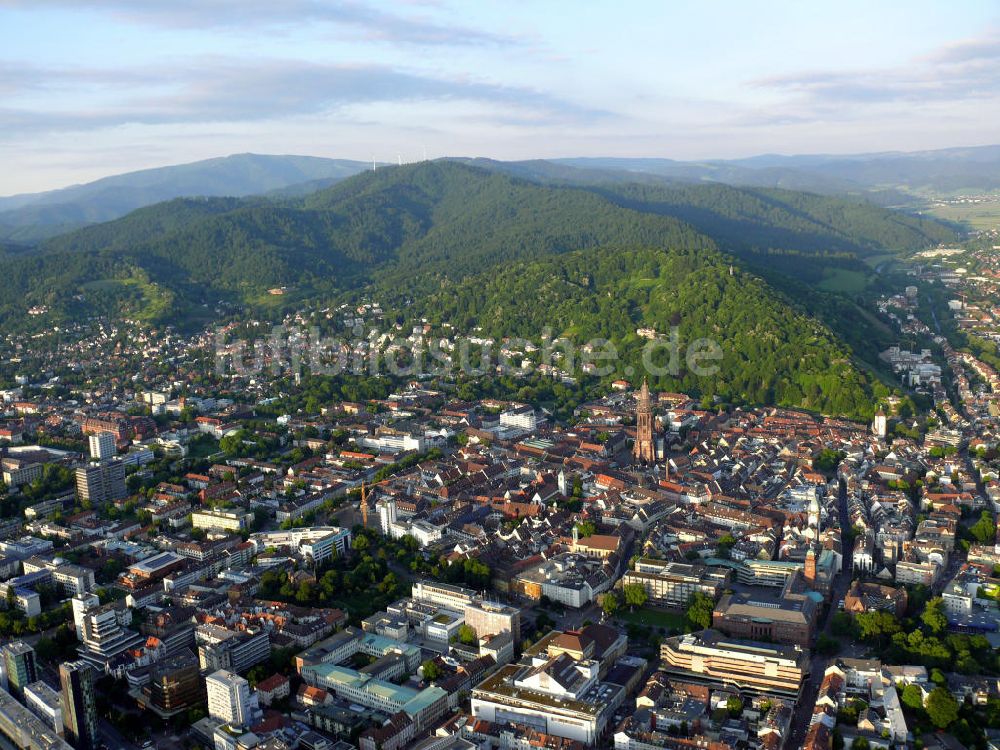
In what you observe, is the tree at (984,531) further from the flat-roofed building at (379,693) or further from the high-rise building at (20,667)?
the high-rise building at (20,667)

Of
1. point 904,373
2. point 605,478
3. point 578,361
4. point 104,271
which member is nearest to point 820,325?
point 904,373

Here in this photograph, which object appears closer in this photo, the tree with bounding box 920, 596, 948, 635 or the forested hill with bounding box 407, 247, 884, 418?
the tree with bounding box 920, 596, 948, 635

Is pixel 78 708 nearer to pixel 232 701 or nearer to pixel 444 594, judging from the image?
pixel 232 701

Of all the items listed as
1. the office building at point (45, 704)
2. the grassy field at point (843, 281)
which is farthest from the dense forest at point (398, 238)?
the office building at point (45, 704)

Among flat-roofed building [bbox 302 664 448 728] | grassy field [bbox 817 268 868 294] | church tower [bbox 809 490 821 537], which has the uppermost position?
grassy field [bbox 817 268 868 294]

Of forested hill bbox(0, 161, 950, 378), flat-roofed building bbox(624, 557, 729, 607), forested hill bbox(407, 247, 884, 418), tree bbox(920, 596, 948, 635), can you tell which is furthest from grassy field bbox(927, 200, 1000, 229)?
flat-roofed building bbox(624, 557, 729, 607)

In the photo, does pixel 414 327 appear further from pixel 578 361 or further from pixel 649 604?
pixel 649 604

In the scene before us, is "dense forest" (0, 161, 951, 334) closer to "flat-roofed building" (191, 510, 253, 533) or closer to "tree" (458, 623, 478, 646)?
"flat-roofed building" (191, 510, 253, 533)
